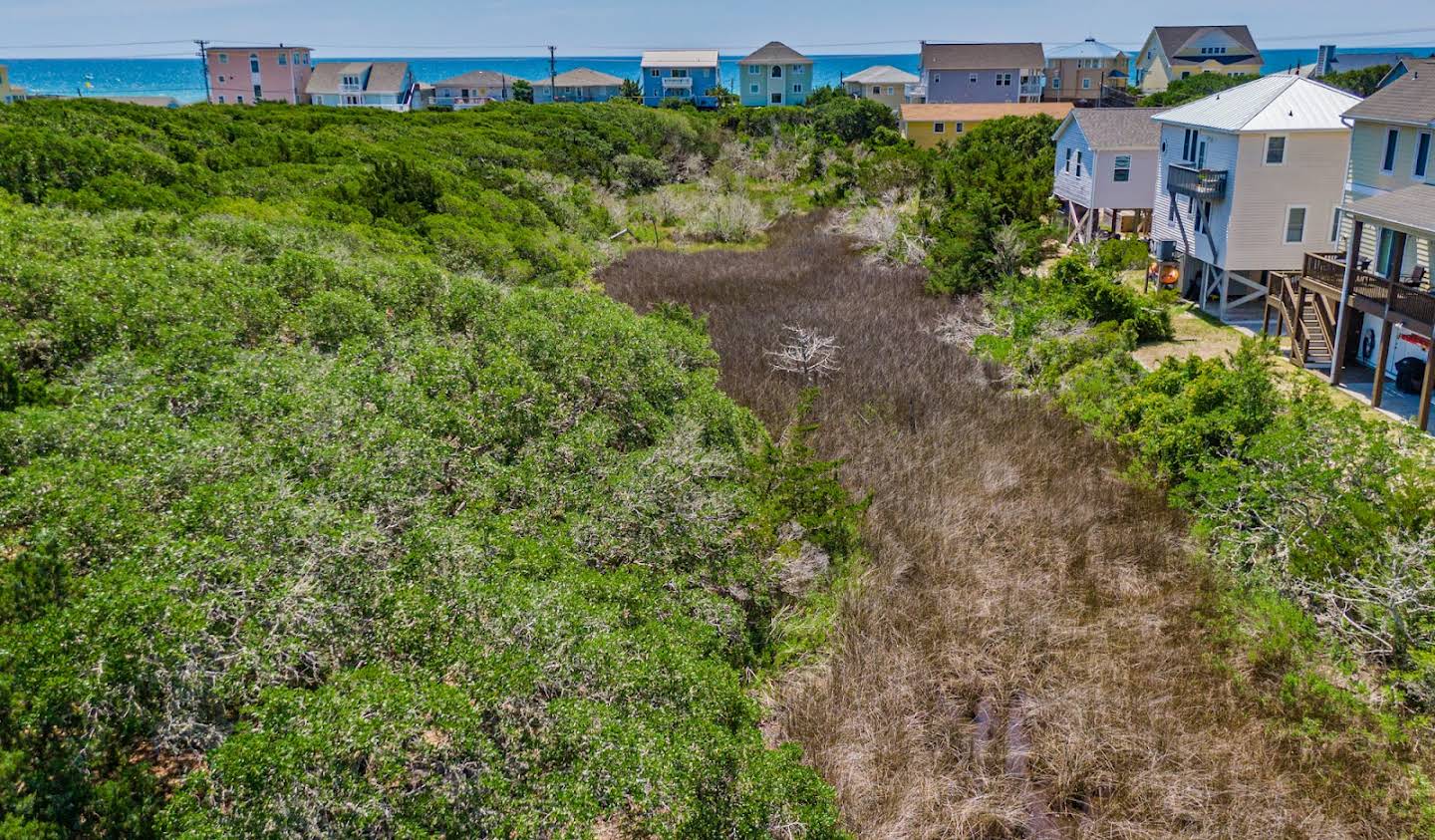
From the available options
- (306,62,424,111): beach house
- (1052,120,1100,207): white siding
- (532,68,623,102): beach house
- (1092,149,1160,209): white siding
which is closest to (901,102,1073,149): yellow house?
(1052,120,1100,207): white siding

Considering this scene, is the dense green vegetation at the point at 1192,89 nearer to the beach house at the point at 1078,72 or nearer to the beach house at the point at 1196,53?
the beach house at the point at 1078,72

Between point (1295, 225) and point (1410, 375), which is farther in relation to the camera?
point (1295, 225)

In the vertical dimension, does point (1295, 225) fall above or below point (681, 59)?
below

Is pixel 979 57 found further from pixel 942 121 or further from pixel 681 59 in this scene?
pixel 681 59

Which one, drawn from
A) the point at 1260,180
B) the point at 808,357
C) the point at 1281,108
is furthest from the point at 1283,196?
the point at 808,357

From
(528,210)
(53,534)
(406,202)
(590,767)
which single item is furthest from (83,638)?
(528,210)

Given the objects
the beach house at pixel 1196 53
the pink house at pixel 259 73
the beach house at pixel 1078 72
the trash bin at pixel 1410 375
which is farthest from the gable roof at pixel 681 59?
the trash bin at pixel 1410 375

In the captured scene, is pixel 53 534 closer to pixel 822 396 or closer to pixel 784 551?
pixel 784 551
